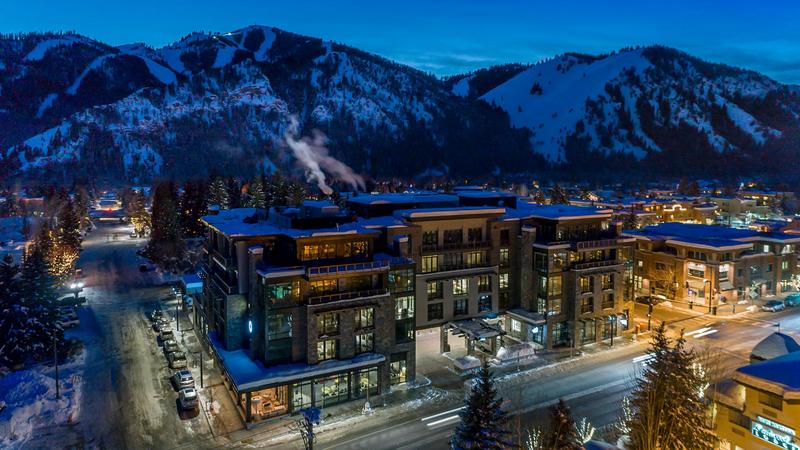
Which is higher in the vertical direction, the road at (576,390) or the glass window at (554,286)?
the glass window at (554,286)

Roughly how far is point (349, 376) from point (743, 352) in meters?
35.6

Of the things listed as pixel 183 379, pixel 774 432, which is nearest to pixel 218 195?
pixel 183 379

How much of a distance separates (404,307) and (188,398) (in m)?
16.5

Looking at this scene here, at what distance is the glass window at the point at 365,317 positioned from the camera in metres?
37.5

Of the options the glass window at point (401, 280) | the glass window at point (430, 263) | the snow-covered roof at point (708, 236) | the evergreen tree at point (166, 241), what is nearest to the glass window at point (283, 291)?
the glass window at point (401, 280)

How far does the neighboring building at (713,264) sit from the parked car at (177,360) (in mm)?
56921

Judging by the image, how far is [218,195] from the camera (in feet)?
344

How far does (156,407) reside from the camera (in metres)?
35.5

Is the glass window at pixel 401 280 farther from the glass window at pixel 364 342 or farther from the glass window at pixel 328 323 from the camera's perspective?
the glass window at pixel 328 323

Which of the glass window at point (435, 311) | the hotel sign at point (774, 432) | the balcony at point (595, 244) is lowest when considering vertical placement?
the glass window at point (435, 311)

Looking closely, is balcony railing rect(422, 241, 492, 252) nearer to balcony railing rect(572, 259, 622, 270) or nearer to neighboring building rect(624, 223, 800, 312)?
balcony railing rect(572, 259, 622, 270)

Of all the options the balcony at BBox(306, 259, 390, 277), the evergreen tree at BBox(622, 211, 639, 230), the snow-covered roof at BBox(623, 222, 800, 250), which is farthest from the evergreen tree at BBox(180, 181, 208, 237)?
the evergreen tree at BBox(622, 211, 639, 230)

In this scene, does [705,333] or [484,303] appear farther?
[705,333]

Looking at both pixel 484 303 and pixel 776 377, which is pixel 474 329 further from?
pixel 776 377
